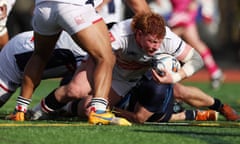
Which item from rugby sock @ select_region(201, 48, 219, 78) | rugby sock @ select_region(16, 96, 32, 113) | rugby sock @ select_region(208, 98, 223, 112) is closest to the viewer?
rugby sock @ select_region(16, 96, 32, 113)

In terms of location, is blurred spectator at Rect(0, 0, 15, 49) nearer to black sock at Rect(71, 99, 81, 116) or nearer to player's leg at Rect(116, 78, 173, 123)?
black sock at Rect(71, 99, 81, 116)

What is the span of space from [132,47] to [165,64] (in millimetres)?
362

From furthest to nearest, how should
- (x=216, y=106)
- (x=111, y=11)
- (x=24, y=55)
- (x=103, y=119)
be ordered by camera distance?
(x=111, y=11)
(x=216, y=106)
(x=24, y=55)
(x=103, y=119)

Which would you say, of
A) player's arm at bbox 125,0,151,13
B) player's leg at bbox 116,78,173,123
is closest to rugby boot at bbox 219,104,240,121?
player's leg at bbox 116,78,173,123

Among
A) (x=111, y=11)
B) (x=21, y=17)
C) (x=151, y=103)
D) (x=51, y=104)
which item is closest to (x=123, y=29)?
(x=151, y=103)

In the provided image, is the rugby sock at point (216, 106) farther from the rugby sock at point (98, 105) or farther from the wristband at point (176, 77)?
the rugby sock at point (98, 105)

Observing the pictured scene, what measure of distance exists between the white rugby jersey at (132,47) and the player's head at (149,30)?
13cm

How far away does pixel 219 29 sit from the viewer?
85.0 ft

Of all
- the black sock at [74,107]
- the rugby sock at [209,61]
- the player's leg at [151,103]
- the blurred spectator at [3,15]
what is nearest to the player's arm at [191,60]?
the player's leg at [151,103]

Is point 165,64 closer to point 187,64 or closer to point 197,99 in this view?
point 187,64

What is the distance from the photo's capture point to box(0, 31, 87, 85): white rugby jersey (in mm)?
8562

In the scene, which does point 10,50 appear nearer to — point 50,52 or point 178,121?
point 50,52

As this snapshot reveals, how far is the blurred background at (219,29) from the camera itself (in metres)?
25.3

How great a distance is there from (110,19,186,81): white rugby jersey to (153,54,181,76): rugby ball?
105mm
